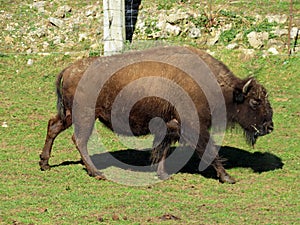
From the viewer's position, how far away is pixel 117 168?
9672 millimetres

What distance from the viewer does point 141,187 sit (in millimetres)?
8508

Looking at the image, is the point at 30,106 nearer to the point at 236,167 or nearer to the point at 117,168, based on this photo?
the point at 117,168

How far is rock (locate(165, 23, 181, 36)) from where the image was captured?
16047 mm

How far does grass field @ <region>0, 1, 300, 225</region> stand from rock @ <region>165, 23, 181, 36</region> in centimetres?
328

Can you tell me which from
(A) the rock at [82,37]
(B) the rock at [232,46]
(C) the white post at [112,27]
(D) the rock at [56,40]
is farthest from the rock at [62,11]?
(B) the rock at [232,46]

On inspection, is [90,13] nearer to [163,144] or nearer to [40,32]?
[40,32]

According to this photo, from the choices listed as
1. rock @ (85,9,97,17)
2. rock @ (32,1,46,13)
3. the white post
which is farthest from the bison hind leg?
rock @ (32,1,46,13)

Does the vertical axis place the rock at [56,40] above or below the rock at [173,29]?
below

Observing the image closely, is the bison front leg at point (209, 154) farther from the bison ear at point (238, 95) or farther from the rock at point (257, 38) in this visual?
the rock at point (257, 38)

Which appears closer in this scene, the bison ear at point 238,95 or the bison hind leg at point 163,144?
the bison hind leg at point 163,144

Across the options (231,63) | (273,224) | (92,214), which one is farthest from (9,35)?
(273,224)

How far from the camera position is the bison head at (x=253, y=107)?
362 inches

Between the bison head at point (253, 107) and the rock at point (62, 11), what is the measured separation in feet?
30.5

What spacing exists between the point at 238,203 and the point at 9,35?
10840 millimetres
